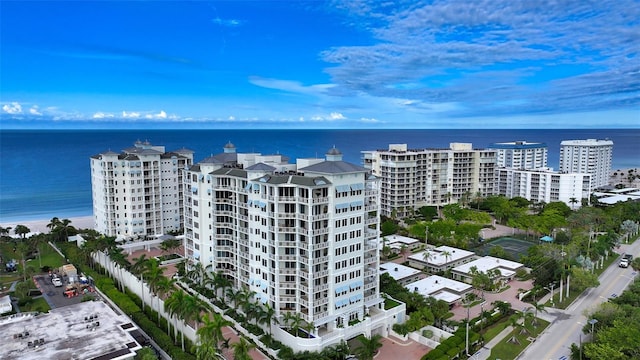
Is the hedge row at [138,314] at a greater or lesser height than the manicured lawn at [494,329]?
greater

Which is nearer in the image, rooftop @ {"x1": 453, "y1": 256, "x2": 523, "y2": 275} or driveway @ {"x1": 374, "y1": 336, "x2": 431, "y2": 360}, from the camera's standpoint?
driveway @ {"x1": 374, "y1": 336, "x2": 431, "y2": 360}

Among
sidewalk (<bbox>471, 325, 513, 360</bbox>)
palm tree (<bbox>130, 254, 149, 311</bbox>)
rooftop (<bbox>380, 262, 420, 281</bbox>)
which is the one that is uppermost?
palm tree (<bbox>130, 254, 149, 311</bbox>)

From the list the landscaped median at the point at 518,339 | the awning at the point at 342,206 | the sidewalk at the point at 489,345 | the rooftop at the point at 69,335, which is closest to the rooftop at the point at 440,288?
the sidewalk at the point at 489,345

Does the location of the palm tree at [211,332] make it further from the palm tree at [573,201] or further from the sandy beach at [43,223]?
the palm tree at [573,201]

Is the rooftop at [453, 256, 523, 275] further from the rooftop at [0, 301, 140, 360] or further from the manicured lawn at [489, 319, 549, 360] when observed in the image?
the rooftop at [0, 301, 140, 360]

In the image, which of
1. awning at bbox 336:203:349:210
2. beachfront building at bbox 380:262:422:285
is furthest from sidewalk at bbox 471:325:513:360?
awning at bbox 336:203:349:210
